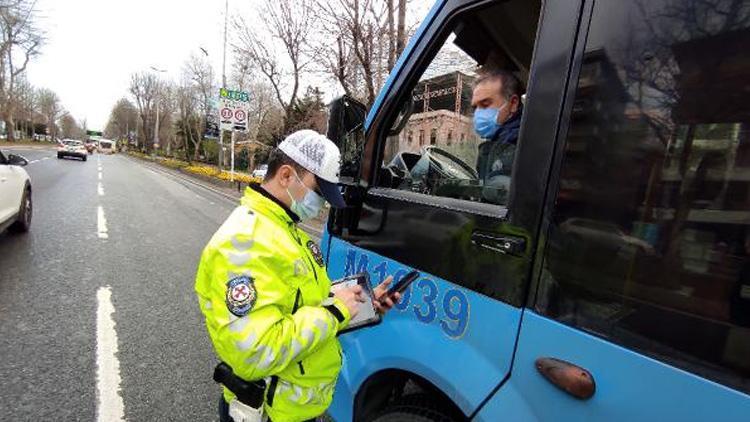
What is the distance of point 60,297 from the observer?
4812 mm

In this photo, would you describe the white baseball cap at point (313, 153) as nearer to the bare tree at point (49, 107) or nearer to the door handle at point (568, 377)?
the door handle at point (568, 377)

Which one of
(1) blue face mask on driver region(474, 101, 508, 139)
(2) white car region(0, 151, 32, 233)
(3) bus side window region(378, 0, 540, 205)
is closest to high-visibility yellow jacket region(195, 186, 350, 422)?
(3) bus side window region(378, 0, 540, 205)

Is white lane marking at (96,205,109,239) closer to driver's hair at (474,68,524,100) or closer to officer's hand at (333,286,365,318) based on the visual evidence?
officer's hand at (333,286,365,318)

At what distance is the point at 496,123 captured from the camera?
71.9 inches

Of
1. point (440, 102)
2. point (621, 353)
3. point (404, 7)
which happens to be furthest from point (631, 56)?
point (404, 7)

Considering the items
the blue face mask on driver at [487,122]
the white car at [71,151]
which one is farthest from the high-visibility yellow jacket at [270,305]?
the white car at [71,151]

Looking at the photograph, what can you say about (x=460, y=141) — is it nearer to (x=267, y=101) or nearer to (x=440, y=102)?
(x=440, y=102)

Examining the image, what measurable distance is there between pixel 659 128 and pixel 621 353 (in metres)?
0.55

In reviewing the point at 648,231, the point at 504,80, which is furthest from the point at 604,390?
the point at 504,80

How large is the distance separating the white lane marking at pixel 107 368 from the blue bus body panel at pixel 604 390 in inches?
101

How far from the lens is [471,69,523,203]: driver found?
164 centimetres

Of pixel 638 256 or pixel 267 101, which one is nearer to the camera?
pixel 638 256

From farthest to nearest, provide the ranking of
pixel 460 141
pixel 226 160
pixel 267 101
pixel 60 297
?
pixel 226 160, pixel 267 101, pixel 60 297, pixel 460 141

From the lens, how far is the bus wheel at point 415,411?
1.68m
